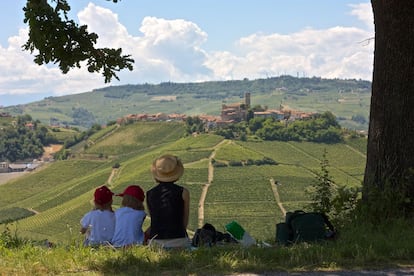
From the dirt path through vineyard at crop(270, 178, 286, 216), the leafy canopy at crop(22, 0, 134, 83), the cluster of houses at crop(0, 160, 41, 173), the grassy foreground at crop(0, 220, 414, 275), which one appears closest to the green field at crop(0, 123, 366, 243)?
the dirt path through vineyard at crop(270, 178, 286, 216)

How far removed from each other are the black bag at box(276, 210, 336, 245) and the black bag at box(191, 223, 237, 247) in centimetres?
53

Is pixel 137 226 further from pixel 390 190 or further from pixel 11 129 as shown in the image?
pixel 11 129

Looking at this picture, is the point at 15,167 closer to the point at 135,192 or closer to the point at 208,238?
the point at 135,192

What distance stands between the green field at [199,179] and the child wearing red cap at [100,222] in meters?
62.1

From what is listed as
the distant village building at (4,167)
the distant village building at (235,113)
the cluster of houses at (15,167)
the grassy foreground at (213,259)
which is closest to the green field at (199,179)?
the distant village building at (235,113)

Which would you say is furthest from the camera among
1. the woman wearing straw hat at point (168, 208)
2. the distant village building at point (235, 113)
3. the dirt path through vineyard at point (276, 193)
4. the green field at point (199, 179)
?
the distant village building at point (235, 113)

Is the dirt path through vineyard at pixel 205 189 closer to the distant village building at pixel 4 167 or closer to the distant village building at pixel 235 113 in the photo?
the distant village building at pixel 235 113

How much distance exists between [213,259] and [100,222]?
1.70 meters

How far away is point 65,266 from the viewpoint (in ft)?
14.4

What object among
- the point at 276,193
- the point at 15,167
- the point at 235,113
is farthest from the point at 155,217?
the point at 15,167

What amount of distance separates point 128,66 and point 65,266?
12.6ft

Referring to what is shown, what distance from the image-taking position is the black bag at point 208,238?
549 centimetres

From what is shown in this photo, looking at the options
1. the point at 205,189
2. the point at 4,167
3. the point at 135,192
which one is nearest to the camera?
the point at 135,192

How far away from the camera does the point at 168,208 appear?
17.7ft
